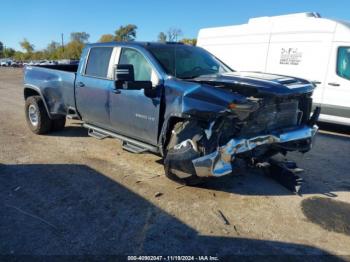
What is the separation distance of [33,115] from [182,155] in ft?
14.9

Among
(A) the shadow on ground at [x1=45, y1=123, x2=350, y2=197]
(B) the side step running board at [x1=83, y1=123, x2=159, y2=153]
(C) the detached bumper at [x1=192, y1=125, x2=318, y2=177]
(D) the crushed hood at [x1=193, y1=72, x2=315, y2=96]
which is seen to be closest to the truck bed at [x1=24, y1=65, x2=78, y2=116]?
(B) the side step running board at [x1=83, y1=123, x2=159, y2=153]

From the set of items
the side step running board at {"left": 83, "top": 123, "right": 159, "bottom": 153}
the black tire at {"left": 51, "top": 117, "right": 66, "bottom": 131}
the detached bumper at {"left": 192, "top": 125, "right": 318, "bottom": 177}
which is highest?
the detached bumper at {"left": 192, "top": 125, "right": 318, "bottom": 177}

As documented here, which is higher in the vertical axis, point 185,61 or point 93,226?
point 185,61

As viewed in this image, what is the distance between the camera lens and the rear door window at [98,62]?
5438 mm

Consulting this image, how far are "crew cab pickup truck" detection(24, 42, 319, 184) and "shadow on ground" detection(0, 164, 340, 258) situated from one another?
79 centimetres

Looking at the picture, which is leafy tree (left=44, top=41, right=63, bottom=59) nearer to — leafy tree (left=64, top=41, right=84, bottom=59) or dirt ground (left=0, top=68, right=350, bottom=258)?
leafy tree (left=64, top=41, right=84, bottom=59)

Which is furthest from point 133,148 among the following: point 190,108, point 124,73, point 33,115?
point 33,115

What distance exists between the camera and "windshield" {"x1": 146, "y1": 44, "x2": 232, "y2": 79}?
465cm

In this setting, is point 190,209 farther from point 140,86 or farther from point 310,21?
point 310,21

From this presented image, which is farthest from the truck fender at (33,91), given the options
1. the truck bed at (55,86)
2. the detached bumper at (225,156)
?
the detached bumper at (225,156)

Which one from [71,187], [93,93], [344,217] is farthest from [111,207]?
[344,217]

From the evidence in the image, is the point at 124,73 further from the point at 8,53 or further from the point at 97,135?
the point at 8,53

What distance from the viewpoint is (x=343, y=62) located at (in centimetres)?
819

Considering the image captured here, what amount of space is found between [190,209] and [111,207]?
3.02 feet
